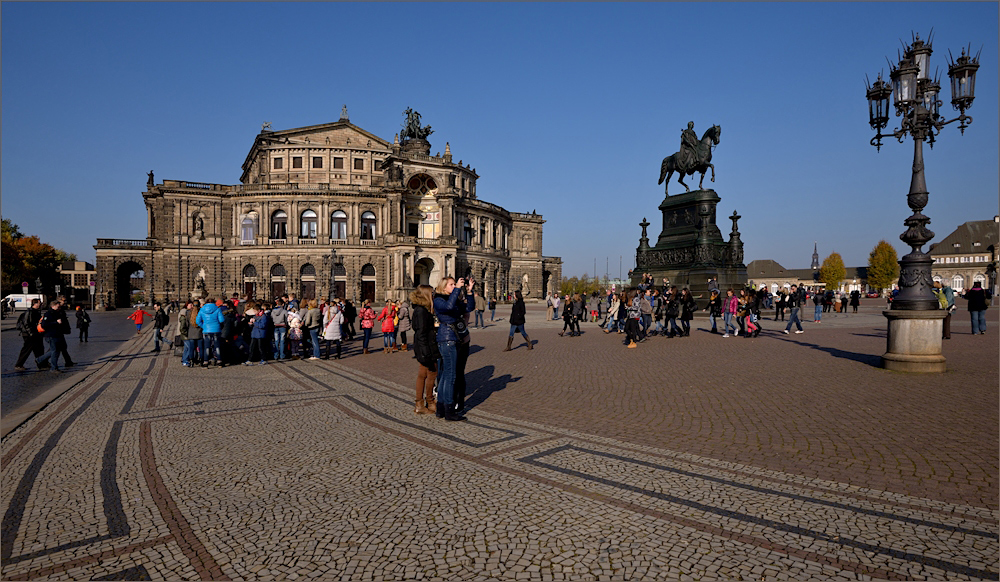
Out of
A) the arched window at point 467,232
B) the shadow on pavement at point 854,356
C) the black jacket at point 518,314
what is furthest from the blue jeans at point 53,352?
the arched window at point 467,232

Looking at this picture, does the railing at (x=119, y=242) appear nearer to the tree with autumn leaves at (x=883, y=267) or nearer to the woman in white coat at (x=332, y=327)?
the woman in white coat at (x=332, y=327)

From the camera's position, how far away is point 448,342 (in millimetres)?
7508

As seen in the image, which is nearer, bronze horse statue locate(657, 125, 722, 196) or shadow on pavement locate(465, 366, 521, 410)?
shadow on pavement locate(465, 366, 521, 410)

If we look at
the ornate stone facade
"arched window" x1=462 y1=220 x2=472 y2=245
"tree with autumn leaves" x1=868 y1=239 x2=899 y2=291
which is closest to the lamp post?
the ornate stone facade

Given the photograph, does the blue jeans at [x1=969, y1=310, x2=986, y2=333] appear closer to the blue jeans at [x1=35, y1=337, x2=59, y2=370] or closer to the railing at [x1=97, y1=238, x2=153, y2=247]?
the blue jeans at [x1=35, y1=337, x2=59, y2=370]

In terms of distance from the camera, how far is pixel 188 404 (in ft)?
28.4

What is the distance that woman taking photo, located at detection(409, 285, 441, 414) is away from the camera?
7.45m

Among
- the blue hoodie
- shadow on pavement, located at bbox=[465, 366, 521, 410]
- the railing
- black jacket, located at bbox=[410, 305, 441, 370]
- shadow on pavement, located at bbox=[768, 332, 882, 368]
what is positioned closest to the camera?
black jacket, located at bbox=[410, 305, 441, 370]

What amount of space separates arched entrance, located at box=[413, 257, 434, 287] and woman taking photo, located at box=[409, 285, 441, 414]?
53.3 meters

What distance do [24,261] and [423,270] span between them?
167 ft

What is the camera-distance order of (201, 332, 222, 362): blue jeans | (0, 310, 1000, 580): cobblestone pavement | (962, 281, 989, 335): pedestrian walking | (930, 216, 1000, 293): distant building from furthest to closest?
(930, 216, 1000, 293): distant building → (962, 281, 989, 335): pedestrian walking → (201, 332, 222, 362): blue jeans → (0, 310, 1000, 580): cobblestone pavement

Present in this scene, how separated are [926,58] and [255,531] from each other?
14314mm

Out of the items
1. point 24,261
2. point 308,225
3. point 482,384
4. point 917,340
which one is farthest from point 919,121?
point 24,261

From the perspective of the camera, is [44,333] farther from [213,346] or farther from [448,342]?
[448,342]
